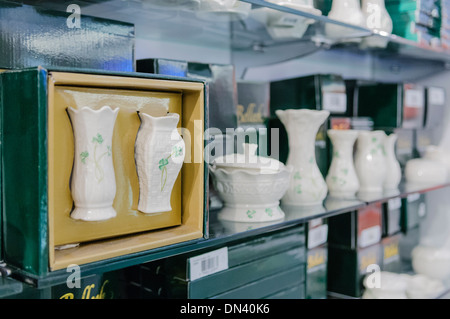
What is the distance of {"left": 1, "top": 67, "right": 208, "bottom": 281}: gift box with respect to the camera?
604 mm

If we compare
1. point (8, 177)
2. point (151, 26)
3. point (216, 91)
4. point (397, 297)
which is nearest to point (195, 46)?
point (151, 26)

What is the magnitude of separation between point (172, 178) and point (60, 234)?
195mm

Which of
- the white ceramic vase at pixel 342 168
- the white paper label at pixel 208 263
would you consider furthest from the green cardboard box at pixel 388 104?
the white paper label at pixel 208 263

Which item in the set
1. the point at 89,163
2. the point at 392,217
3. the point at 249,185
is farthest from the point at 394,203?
the point at 89,163

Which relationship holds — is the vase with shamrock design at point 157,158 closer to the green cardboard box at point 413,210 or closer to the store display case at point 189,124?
the store display case at point 189,124

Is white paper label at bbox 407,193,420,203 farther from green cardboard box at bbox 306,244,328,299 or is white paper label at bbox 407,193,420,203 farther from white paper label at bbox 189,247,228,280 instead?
white paper label at bbox 189,247,228,280

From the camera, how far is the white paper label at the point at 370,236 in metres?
1.42

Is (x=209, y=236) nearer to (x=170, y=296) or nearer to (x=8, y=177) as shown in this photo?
(x=170, y=296)

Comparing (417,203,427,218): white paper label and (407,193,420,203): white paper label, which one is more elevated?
(407,193,420,203): white paper label

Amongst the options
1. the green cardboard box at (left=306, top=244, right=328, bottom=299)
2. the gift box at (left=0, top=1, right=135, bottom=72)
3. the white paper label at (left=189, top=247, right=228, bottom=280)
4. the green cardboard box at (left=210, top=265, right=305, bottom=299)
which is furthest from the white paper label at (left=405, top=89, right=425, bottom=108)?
the gift box at (left=0, top=1, right=135, bottom=72)

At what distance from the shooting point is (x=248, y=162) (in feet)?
3.17

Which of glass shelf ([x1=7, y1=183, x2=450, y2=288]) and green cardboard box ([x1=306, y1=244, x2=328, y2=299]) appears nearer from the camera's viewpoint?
glass shelf ([x1=7, y1=183, x2=450, y2=288])

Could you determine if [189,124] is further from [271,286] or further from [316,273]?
[316,273]

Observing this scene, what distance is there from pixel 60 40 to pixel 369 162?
924mm
